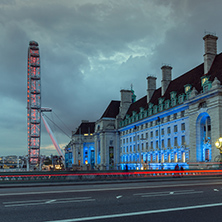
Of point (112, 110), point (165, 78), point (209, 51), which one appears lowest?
point (112, 110)

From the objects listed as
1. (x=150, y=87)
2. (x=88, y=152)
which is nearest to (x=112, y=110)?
(x=150, y=87)

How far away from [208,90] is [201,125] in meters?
7.08

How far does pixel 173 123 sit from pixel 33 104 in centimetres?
5070

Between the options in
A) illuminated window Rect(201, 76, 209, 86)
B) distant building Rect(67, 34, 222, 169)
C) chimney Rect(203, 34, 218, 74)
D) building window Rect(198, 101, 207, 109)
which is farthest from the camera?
chimney Rect(203, 34, 218, 74)

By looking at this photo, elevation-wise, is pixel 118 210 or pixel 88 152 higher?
pixel 118 210

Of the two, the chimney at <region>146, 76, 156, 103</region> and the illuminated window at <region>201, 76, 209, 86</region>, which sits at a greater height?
the chimney at <region>146, 76, 156, 103</region>

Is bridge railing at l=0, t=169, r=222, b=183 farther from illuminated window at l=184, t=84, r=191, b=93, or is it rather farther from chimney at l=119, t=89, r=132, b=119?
chimney at l=119, t=89, r=132, b=119

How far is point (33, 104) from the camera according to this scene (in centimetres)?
9550

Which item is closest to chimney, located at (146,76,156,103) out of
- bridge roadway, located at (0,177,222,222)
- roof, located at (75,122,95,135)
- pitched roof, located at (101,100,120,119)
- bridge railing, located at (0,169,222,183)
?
pitched roof, located at (101,100,120,119)

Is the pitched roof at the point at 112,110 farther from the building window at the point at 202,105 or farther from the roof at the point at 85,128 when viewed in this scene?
the building window at the point at 202,105

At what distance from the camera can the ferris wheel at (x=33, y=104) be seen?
94875 mm

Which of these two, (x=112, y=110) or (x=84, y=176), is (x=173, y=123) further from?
(x=112, y=110)

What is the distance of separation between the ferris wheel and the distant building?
22064 millimetres

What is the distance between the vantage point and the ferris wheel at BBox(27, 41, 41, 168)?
94.9 meters
